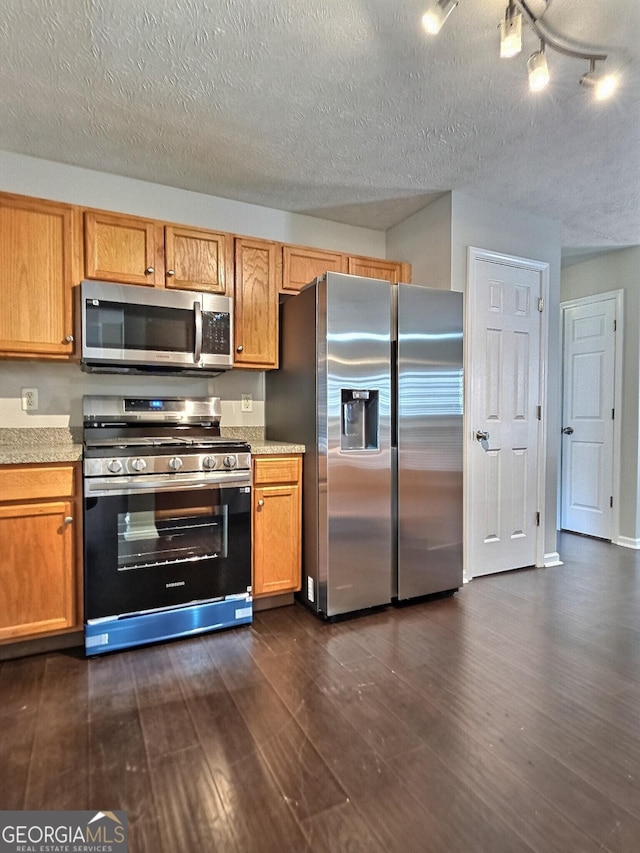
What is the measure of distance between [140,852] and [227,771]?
0.32 metres

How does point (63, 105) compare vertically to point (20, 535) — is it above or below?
above

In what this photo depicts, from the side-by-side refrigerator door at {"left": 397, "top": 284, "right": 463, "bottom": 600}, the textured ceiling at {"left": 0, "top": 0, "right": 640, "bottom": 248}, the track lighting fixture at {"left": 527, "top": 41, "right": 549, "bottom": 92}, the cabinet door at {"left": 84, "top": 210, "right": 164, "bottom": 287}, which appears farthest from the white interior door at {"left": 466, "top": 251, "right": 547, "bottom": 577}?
the cabinet door at {"left": 84, "top": 210, "right": 164, "bottom": 287}

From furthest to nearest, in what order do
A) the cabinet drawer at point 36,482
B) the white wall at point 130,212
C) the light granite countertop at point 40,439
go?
the white wall at point 130,212 < the light granite countertop at point 40,439 < the cabinet drawer at point 36,482

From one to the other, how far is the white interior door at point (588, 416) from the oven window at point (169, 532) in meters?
3.51

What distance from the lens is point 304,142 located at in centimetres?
244

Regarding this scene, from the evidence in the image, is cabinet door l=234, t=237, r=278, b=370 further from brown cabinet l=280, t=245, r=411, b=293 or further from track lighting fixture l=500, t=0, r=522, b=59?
track lighting fixture l=500, t=0, r=522, b=59

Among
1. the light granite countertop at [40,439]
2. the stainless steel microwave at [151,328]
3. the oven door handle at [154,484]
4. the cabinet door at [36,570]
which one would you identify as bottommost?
the cabinet door at [36,570]

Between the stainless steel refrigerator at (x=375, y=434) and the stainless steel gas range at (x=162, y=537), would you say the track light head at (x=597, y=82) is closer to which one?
the stainless steel refrigerator at (x=375, y=434)

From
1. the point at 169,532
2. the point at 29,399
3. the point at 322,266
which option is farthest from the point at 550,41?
the point at 29,399

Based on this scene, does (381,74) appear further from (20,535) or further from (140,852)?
(140,852)

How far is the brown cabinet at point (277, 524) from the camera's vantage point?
2.61 m

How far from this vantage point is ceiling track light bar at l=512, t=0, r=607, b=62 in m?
1.60

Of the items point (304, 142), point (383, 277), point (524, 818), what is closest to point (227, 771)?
point (524, 818)

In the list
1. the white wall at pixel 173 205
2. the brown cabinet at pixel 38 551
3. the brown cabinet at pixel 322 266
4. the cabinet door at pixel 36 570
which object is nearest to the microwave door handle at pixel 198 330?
the brown cabinet at pixel 322 266
